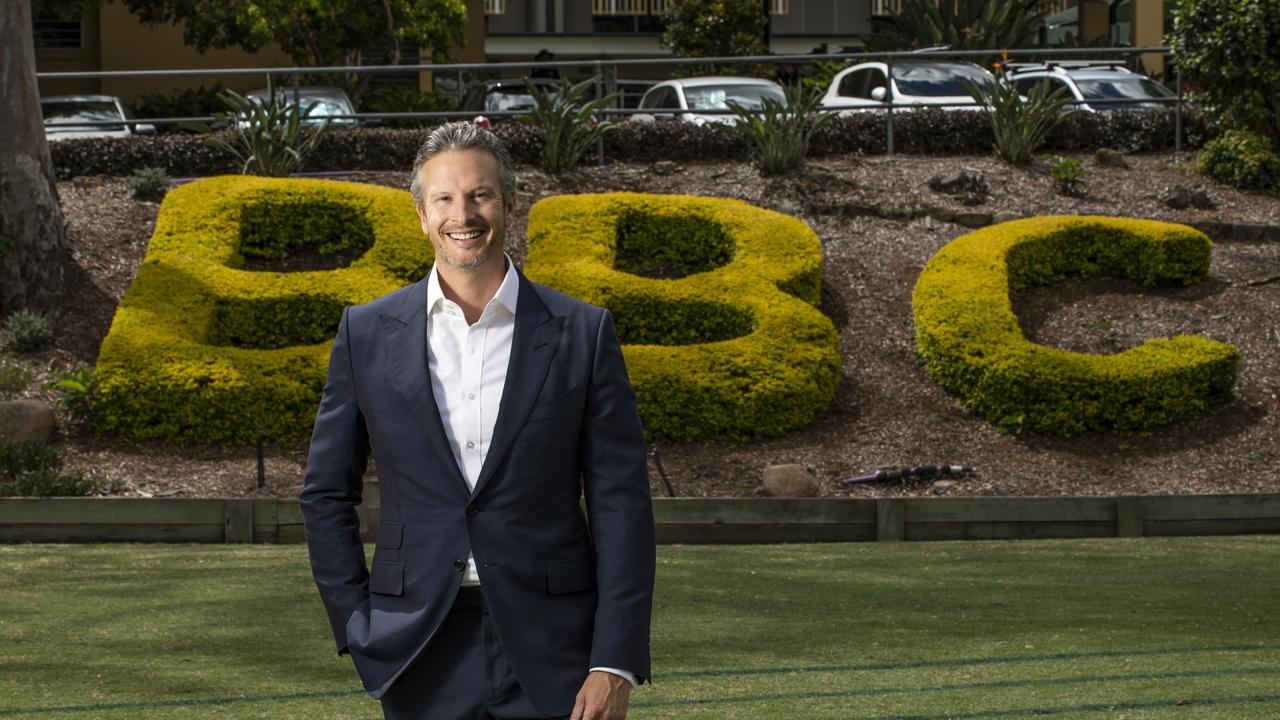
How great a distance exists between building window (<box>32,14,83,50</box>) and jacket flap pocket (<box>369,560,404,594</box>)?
1312 inches

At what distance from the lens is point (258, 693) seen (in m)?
6.48

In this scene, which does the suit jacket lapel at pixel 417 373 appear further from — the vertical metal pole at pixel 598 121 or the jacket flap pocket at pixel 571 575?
the vertical metal pole at pixel 598 121

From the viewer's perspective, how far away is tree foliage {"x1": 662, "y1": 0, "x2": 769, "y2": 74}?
34688 mm

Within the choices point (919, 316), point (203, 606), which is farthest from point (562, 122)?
point (203, 606)

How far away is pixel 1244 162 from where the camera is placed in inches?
699

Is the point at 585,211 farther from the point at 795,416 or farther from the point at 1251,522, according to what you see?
the point at 1251,522

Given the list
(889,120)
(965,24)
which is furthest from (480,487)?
(965,24)

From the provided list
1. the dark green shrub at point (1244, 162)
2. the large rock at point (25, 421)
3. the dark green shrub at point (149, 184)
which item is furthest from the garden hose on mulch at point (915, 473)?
the dark green shrub at point (149, 184)

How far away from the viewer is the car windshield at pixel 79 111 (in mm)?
22828

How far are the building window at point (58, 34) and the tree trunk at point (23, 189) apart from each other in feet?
69.6

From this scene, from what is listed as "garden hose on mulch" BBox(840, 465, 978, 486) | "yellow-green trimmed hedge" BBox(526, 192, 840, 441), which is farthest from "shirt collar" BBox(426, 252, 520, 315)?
"yellow-green trimmed hedge" BBox(526, 192, 840, 441)

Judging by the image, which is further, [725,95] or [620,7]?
[620,7]

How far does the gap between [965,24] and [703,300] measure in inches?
996

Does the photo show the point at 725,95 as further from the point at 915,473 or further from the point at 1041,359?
the point at 915,473
